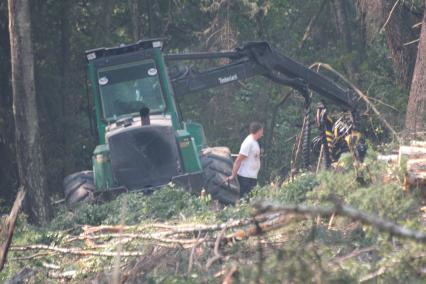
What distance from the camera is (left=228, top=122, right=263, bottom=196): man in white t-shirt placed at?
562 inches

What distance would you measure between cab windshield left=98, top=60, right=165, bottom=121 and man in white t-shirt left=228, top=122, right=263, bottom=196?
178 cm

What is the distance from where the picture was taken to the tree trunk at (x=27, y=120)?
49.7 feet

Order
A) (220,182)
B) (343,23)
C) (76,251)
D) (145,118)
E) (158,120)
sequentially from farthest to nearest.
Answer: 1. (343,23)
2. (220,182)
3. (158,120)
4. (145,118)
5. (76,251)

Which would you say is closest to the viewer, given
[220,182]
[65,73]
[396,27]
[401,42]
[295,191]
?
[295,191]

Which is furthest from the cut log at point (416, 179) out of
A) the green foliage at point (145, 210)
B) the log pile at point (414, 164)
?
the green foliage at point (145, 210)

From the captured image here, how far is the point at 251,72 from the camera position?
55.3 ft

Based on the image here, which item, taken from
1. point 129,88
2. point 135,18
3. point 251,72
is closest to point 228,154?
point 251,72

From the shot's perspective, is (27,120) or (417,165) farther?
(27,120)

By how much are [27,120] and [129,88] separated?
1733 mm

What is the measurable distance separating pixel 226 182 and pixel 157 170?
112 centimetres

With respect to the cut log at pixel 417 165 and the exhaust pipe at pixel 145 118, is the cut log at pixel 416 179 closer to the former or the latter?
the cut log at pixel 417 165

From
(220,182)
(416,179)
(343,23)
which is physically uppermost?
(343,23)

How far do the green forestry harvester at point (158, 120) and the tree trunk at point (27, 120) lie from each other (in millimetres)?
545

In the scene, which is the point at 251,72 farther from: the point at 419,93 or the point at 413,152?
the point at 413,152
